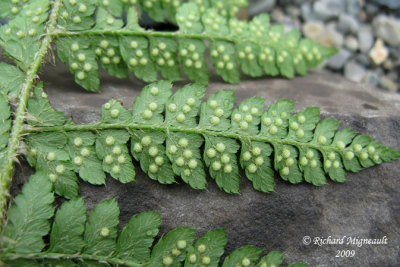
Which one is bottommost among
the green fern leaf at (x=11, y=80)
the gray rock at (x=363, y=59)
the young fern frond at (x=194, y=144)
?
the young fern frond at (x=194, y=144)

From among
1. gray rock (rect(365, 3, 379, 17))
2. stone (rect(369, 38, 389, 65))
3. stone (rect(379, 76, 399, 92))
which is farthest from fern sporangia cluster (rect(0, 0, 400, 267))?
gray rock (rect(365, 3, 379, 17))

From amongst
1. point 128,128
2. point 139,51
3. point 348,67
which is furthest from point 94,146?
point 348,67

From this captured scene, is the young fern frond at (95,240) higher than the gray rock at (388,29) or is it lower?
lower

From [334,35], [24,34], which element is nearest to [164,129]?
[24,34]

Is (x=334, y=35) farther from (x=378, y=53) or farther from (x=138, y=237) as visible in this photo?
(x=138, y=237)

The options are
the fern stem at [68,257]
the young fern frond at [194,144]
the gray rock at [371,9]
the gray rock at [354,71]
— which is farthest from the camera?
the gray rock at [371,9]

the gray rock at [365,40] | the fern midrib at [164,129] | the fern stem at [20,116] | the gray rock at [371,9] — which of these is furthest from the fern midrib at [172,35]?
the gray rock at [371,9]

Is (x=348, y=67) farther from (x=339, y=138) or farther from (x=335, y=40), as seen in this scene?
(x=339, y=138)

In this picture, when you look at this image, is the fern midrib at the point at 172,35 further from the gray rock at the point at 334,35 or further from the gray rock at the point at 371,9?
the gray rock at the point at 371,9
